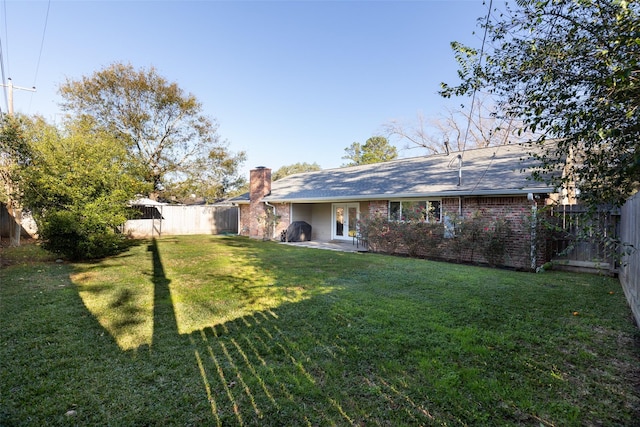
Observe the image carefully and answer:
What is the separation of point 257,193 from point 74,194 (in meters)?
10.3

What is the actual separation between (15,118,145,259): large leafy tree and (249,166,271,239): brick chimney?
8.96 meters

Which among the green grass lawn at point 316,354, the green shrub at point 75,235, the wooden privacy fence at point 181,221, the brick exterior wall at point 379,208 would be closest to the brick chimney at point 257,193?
the wooden privacy fence at point 181,221

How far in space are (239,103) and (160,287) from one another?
15.0 metres

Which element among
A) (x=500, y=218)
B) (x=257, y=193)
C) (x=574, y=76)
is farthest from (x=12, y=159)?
(x=500, y=218)

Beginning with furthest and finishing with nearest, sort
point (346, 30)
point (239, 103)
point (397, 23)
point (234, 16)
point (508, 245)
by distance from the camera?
point (239, 103)
point (346, 30)
point (234, 16)
point (397, 23)
point (508, 245)

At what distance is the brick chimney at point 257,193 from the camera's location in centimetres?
1875

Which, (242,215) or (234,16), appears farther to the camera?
(242,215)

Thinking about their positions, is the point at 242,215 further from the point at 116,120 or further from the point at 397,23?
the point at 397,23

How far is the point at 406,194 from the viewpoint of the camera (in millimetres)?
11844

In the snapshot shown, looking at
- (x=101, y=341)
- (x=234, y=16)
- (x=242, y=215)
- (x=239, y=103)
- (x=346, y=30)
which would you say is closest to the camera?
(x=101, y=341)

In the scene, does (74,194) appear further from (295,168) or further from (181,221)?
(295,168)

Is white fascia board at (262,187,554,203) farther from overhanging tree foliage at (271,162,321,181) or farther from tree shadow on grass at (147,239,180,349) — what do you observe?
overhanging tree foliage at (271,162,321,181)

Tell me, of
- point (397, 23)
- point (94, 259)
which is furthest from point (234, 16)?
point (94, 259)

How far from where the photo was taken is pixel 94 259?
9.97 meters
